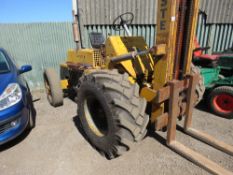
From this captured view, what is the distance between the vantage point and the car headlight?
272 centimetres

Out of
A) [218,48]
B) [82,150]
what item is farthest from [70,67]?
[218,48]

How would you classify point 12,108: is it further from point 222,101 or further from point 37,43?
point 222,101

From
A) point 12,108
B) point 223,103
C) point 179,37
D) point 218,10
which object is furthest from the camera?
point 218,10

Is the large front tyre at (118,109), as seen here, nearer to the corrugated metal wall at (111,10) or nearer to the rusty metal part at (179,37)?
the rusty metal part at (179,37)

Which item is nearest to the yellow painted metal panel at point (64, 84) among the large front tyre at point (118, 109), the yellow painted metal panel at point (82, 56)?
the yellow painted metal panel at point (82, 56)

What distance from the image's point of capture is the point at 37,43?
19.4 ft

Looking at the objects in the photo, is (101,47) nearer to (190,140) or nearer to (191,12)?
(191,12)

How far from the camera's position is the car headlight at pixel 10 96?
2.72 meters

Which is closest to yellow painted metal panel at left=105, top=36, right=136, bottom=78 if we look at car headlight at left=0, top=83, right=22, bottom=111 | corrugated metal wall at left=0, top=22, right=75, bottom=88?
car headlight at left=0, top=83, right=22, bottom=111

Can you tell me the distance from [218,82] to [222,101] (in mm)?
430

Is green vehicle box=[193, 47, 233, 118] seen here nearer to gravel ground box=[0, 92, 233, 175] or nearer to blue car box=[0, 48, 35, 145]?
gravel ground box=[0, 92, 233, 175]

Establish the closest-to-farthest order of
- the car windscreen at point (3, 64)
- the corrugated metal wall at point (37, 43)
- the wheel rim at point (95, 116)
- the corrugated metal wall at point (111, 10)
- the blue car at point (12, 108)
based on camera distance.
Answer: the blue car at point (12, 108)
the wheel rim at point (95, 116)
the car windscreen at point (3, 64)
the corrugated metal wall at point (37, 43)
the corrugated metal wall at point (111, 10)

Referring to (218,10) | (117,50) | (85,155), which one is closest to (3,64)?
(117,50)

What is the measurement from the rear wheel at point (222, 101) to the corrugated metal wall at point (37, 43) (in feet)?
15.2
